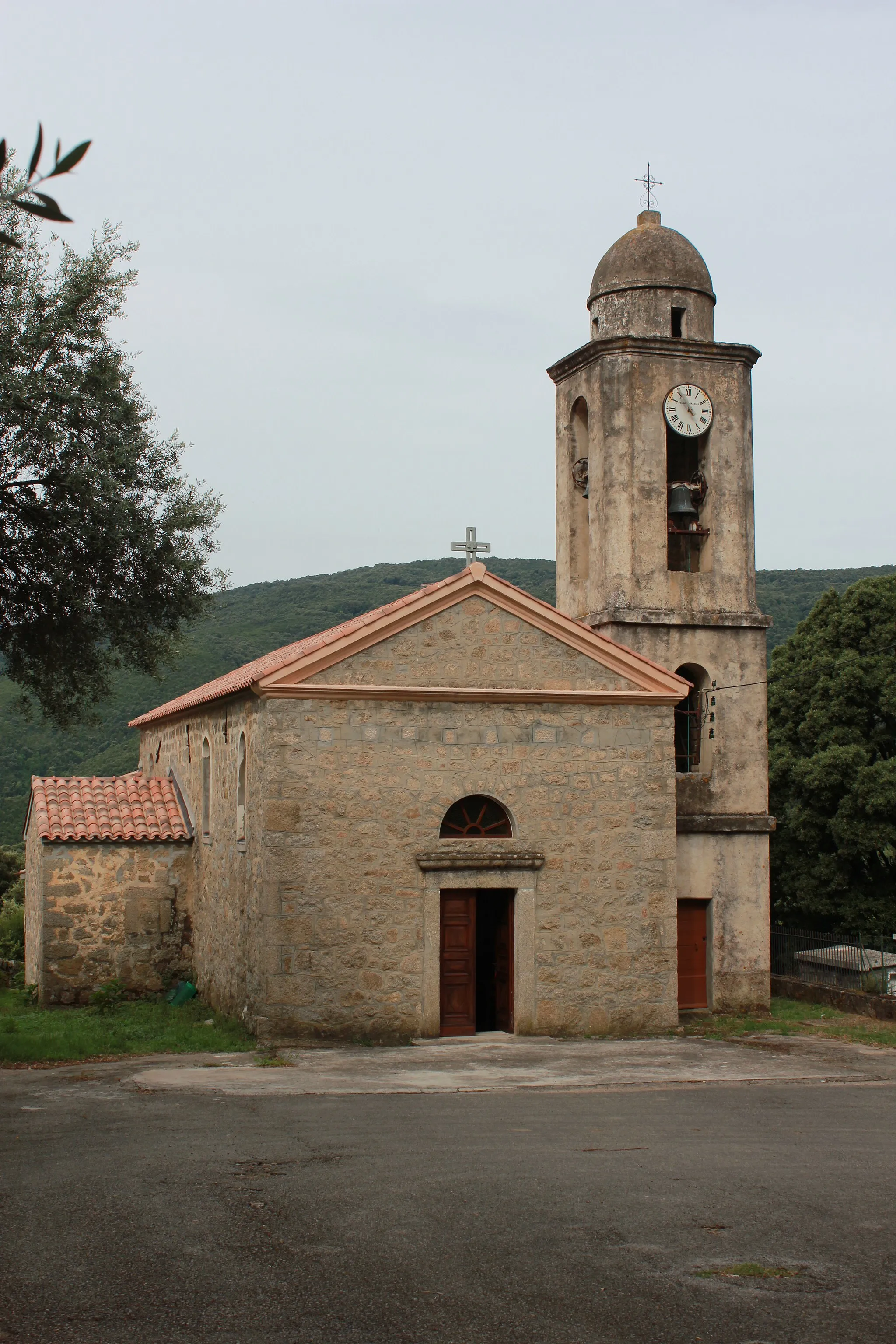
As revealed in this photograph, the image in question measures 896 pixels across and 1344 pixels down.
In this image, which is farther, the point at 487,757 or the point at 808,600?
the point at 808,600

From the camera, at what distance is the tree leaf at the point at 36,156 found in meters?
3.45

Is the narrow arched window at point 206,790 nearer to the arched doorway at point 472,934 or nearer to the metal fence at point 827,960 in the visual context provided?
the arched doorway at point 472,934

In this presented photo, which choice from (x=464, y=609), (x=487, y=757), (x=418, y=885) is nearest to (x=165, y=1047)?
(x=418, y=885)

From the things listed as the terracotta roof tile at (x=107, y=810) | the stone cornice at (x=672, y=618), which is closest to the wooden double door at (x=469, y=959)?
the stone cornice at (x=672, y=618)

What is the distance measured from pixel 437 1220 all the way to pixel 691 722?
1283 centimetres

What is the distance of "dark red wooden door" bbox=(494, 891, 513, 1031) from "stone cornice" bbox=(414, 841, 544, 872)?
0.48 metres

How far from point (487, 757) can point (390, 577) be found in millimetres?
68883

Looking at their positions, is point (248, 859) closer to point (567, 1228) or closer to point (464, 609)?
point (464, 609)

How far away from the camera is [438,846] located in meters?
16.4

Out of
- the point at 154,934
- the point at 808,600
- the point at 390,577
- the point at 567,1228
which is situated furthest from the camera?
the point at 390,577

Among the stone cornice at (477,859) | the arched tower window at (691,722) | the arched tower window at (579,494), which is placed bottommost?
the stone cornice at (477,859)

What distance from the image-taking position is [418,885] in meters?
16.2

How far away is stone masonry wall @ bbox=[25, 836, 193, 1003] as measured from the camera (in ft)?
61.3

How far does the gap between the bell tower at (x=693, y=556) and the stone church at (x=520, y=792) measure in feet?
0.13
